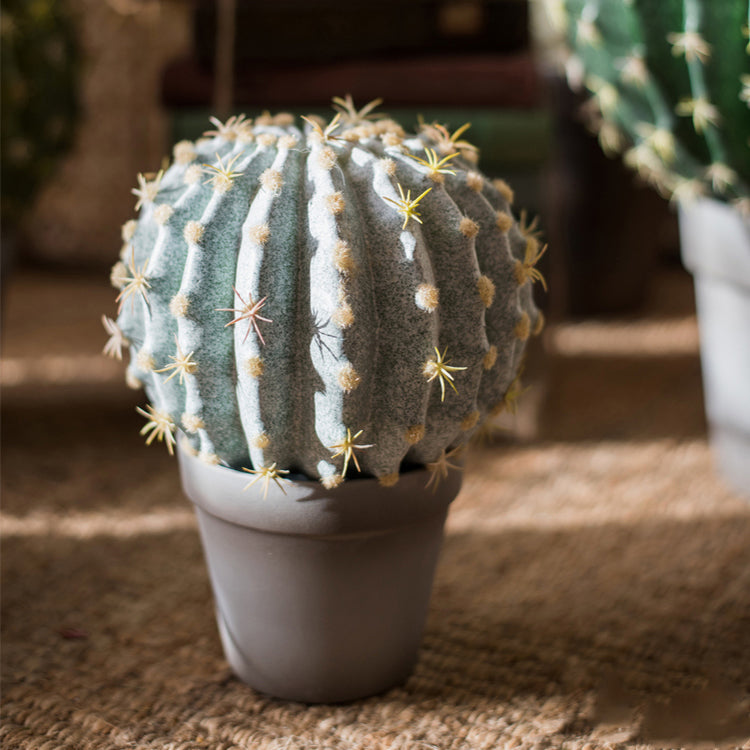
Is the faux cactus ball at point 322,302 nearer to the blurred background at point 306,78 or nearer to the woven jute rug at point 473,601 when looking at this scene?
the woven jute rug at point 473,601

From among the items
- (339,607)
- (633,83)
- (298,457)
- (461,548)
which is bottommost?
(461,548)

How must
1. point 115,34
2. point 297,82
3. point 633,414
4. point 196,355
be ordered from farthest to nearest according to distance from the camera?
point 115,34
point 633,414
point 297,82
point 196,355

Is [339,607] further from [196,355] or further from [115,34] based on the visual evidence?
[115,34]

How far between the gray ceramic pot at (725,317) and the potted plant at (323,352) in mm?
479

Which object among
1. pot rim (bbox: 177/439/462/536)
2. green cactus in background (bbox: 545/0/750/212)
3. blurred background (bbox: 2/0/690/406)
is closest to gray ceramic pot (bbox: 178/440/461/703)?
pot rim (bbox: 177/439/462/536)

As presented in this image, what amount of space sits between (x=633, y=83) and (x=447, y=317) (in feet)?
1.92

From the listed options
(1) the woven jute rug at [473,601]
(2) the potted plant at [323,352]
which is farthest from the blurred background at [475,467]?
(2) the potted plant at [323,352]

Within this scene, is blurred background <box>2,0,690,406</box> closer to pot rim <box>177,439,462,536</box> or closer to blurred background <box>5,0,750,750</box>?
blurred background <box>5,0,750,750</box>

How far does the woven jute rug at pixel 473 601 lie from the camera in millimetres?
854

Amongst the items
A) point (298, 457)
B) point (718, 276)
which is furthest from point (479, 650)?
point (718, 276)

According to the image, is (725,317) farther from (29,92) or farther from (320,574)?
(29,92)

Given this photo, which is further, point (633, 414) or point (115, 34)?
point (115, 34)

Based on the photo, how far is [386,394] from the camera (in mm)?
747

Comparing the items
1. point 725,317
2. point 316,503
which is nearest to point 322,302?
point 316,503
